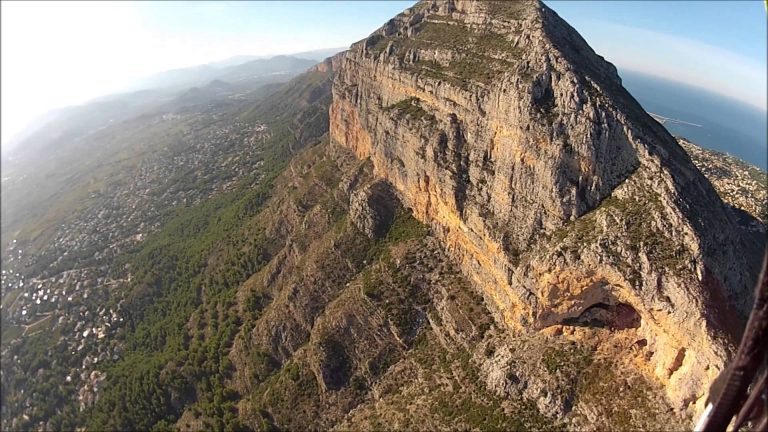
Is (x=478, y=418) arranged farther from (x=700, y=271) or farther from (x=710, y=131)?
(x=710, y=131)

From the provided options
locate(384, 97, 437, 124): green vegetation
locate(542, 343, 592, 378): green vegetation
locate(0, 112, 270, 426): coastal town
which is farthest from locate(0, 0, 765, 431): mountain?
locate(0, 112, 270, 426): coastal town

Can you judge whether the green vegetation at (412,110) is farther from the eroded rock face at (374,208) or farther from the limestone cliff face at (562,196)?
the eroded rock face at (374,208)

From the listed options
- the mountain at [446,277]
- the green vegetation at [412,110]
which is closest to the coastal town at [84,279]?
the mountain at [446,277]

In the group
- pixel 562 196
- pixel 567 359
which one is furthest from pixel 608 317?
pixel 562 196

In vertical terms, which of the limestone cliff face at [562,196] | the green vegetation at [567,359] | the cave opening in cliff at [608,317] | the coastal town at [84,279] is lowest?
the coastal town at [84,279]

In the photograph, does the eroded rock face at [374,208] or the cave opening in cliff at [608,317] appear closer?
the cave opening in cliff at [608,317]

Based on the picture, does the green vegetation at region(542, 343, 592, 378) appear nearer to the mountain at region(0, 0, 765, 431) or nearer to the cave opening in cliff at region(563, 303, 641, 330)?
the mountain at region(0, 0, 765, 431)
